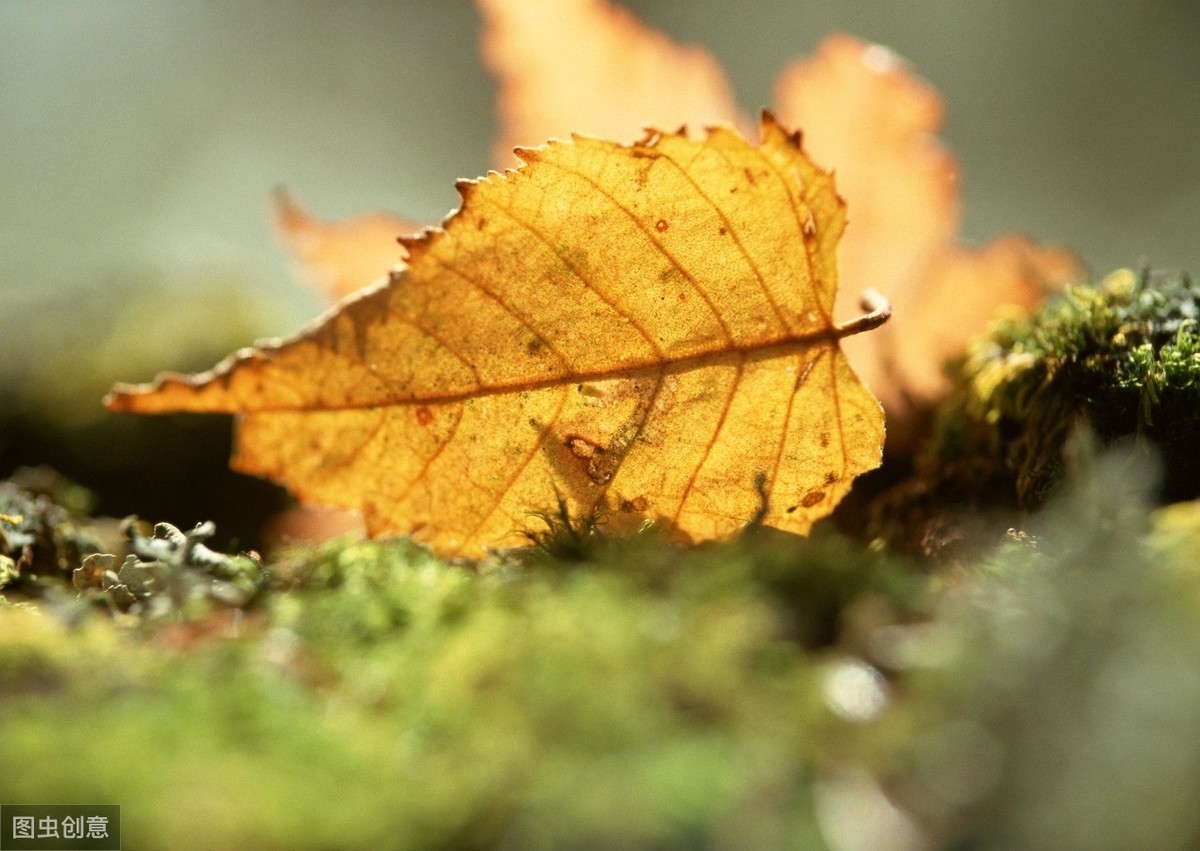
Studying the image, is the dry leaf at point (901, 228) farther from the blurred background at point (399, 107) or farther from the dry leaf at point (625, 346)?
the blurred background at point (399, 107)

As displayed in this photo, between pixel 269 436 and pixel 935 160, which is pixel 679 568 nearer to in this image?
pixel 269 436

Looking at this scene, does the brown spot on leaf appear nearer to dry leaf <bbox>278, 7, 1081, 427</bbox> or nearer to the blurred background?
dry leaf <bbox>278, 7, 1081, 427</bbox>

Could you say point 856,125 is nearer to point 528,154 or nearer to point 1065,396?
point 1065,396

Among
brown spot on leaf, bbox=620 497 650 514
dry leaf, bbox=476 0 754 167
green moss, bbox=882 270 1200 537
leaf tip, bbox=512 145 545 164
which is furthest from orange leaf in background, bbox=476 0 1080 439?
leaf tip, bbox=512 145 545 164

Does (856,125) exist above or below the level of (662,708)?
above

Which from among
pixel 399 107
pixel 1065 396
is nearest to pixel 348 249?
pixel 1065 396
